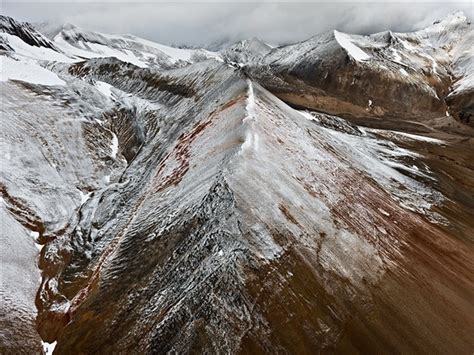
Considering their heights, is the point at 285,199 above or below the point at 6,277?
above

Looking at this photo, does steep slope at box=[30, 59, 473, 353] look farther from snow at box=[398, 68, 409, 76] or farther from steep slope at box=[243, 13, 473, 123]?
snow at box=[398, 68, 409, 76]

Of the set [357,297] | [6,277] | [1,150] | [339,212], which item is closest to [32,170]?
[1,150]

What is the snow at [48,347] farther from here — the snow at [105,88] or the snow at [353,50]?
the snow at [353,50]

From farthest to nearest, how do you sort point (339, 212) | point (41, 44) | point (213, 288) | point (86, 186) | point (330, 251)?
point (41, 44), point (86, 186), point (339, 212), point (330, 251), point (213, 288)

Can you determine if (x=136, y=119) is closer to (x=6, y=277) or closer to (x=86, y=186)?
(x=86, y=186)

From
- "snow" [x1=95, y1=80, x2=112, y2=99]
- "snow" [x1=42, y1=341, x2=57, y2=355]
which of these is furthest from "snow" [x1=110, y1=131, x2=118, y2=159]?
"snow" [x1=42, y1=341, x2=57, y2=355]

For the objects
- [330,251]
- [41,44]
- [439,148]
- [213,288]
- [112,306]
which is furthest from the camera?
[41,44]
